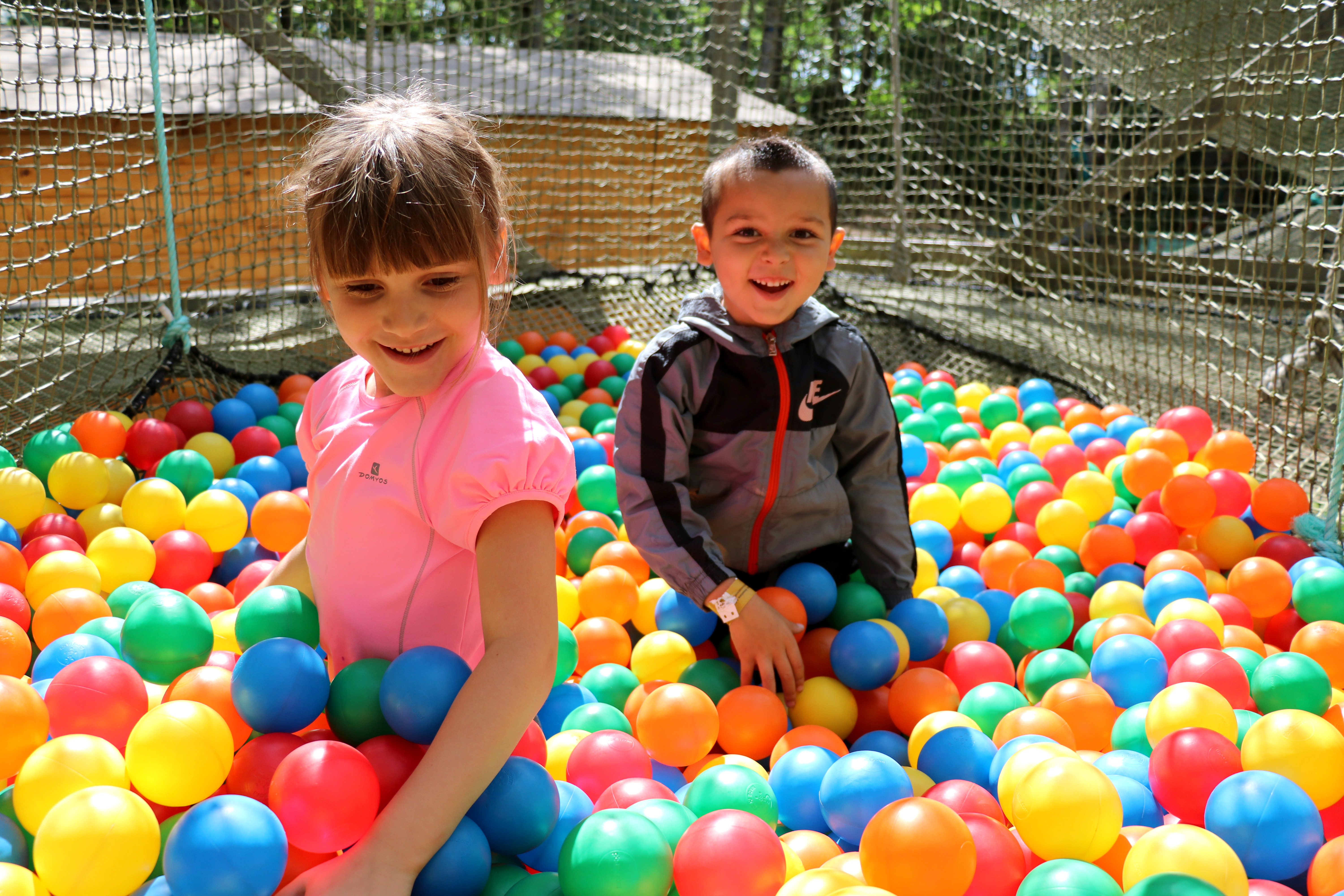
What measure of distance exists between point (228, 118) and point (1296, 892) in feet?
12.9

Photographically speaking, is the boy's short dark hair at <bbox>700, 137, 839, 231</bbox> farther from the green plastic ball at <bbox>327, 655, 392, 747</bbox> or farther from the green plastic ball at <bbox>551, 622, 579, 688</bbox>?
the green plastic ball at <bbox>327, 655, 392, 747</bbox>

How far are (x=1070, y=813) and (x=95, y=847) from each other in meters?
1.15

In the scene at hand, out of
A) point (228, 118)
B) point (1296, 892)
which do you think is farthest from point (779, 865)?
point (228, 118)

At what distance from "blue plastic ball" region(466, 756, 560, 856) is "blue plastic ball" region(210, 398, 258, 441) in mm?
2103

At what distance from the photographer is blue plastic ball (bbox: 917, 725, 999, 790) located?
1568 millimetres

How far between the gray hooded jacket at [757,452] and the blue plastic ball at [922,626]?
0.08 m

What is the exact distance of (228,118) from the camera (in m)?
3.75

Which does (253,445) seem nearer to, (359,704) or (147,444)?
(147,444)

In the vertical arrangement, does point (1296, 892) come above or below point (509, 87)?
below

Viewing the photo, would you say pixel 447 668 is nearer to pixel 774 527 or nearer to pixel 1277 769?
pixel 774 527

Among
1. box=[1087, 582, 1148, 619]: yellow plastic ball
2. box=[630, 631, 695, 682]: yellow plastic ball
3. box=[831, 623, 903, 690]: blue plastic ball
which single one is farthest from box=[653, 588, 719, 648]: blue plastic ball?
box=[1087, 582, 1148, 619]: yellow plastic ball

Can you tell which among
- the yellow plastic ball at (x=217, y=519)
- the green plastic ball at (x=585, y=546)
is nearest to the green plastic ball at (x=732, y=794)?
the green plastic ball at (x=585, y=546)

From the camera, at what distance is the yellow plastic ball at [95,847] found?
3.55ft

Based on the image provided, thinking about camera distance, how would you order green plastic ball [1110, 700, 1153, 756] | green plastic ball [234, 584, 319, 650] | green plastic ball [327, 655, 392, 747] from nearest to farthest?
green plastic ball [327, 655, 392, 747], green plastic ball [234, 584, 319, 650], green plastic ball [1110, 700, 1153, 756]
